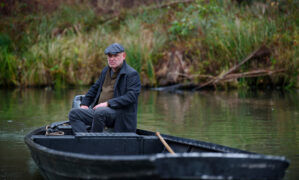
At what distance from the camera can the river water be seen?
27.8ft

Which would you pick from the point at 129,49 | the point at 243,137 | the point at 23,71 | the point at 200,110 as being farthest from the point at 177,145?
the point at 23,71

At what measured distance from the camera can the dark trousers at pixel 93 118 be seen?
23.0 feet

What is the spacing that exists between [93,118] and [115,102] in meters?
0.41

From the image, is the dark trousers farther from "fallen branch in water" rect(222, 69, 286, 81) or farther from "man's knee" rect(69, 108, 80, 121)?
"fallen branch in water" rect(222, 69, 286, 81)

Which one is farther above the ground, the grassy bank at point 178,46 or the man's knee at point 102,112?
the grassy bank at point 178,46

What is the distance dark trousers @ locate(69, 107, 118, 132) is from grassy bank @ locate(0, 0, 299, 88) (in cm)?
1306

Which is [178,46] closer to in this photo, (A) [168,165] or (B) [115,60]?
(B) [115,60]

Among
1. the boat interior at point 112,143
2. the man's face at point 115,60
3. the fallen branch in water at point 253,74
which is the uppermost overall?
the man's face at point 115,60

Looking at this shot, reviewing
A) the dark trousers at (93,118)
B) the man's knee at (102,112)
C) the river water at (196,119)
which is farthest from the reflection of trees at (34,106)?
the man's knee at (102,112)

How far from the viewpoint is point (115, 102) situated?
274 inches

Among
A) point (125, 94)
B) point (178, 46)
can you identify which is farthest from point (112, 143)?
point (178, 46)

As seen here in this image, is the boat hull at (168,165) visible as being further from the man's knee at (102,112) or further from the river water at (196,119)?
the river water at (196,119)

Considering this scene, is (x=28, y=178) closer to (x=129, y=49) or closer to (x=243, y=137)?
(x=243, y=137)

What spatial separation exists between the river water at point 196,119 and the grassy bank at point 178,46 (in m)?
1.70
